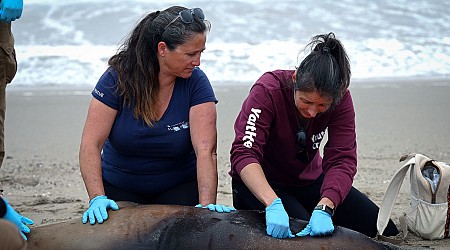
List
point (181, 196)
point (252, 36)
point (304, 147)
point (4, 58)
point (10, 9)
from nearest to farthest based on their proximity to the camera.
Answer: point (304, 147) → point (181, 196) → point (10, 9) → point (4, 58) → point (252, 36)

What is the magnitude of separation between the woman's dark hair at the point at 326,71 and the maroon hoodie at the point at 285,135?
0.83 ft

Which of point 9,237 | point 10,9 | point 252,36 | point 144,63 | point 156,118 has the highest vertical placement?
point 10,9

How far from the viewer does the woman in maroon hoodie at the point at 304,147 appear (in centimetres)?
393

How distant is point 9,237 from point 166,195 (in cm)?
188

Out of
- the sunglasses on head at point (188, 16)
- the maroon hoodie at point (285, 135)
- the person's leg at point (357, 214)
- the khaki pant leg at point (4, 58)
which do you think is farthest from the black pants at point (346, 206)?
the khaki pant leg at point (4, 58)

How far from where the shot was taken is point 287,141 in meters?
4.39

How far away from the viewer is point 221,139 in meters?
8.00

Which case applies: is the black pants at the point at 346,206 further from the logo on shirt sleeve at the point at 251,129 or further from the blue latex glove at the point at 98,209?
the blue latex glove at the point at 98,209

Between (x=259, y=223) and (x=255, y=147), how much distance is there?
1.54 feet

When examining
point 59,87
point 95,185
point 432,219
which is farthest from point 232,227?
point 59,87

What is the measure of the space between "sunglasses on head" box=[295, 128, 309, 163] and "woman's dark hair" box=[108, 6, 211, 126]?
0.83m

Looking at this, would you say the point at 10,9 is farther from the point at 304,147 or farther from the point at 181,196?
the point at 304,147

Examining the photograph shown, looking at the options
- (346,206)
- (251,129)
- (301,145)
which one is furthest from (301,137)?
(346,206)

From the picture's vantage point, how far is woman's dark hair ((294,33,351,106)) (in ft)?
12.8
